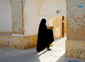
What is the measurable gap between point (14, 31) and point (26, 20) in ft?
2.84

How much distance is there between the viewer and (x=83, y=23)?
12.1 feet

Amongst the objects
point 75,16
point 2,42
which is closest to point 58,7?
Answer: point 75,16

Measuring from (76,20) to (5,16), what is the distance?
505cm

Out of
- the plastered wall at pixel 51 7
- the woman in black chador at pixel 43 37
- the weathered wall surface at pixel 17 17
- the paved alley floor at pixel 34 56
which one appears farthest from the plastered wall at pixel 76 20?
the weathered wall surface at pixel 17 17

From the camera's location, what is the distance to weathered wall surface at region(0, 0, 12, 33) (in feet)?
23.3

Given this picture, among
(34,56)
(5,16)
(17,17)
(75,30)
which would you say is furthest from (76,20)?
(5,16)

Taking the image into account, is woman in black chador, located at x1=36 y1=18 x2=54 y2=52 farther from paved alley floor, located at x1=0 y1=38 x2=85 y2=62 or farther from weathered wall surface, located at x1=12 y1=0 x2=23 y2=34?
weathered wall surface, located at x1=12 y1=0 x2=23 y2=34

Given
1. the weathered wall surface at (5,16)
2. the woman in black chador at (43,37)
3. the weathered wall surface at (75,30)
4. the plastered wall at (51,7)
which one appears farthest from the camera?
the weathered wall surface at (5,16)

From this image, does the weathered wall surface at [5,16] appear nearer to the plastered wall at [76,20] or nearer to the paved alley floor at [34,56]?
the paved alley floor at [34,56]

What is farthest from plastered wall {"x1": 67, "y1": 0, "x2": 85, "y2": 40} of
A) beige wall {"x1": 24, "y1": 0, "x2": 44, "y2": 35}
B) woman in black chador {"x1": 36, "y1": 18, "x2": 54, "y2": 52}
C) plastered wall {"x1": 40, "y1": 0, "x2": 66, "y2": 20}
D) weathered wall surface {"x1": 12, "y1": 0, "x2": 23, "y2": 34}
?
weathered wall surface {"x1": 12, "y1": 0, "x2": 23, "y2": 34}

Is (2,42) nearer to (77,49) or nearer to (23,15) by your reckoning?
(23,15)

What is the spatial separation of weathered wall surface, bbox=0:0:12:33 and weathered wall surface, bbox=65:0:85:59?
15.4 ft

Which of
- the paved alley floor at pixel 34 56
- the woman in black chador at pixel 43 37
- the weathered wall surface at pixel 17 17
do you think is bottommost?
the paved alley floor at pixel 34 56

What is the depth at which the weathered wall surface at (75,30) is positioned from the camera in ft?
12.2
